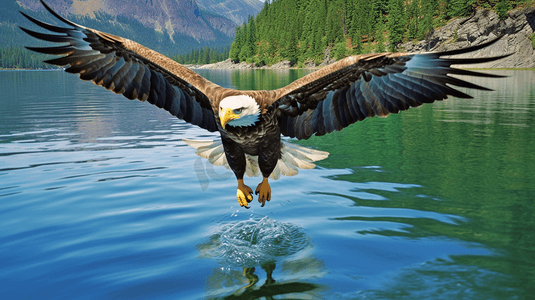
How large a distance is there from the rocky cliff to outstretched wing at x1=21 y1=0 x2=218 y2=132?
173 feet

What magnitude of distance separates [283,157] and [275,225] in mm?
1189

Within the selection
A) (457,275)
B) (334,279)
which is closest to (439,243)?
(457,275)

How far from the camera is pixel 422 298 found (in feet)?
10.8

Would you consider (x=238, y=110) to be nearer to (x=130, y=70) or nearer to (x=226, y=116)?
(x=226, y=116)

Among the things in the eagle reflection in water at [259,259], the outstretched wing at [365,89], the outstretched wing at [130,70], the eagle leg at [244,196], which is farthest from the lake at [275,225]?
the outstretched wing at [130,70]

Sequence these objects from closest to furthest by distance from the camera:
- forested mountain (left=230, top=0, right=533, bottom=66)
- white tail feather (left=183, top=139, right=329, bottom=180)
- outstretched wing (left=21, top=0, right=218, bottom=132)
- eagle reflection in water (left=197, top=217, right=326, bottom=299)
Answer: eagle reflection in water (left=197, top=217, right=326, bottom=299), outstretched wing (left=21, top=0, right=218, bottom=132), white tail feather (left=183, top=139, right=329, bottom=180), forested mountain (left=230, top=0, right=533, bottom=66)

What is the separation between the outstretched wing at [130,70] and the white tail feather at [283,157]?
23.5 inches

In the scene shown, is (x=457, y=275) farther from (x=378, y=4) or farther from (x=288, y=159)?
(x=378, y=4)

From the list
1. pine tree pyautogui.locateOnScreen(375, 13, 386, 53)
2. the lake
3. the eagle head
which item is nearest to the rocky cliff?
pine tree pyautogui.locateOnScreen(375, 13, 386, 53)

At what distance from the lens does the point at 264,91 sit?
454cm

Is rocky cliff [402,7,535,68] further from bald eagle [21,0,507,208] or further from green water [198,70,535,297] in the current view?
bald eagle [21,0,507,208]

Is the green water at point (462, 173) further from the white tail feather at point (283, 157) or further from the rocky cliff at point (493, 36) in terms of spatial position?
the rocky cliff at point (493, 36)

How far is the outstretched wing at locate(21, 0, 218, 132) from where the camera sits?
4.74 meters

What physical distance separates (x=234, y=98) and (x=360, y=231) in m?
2.14
